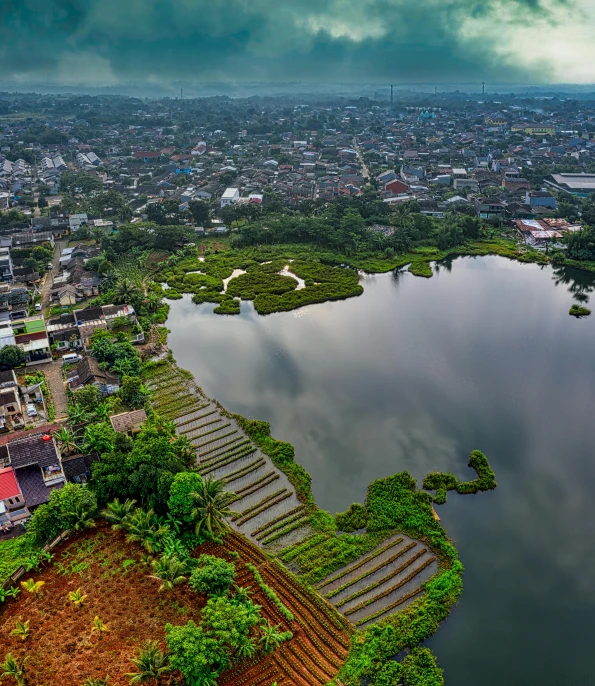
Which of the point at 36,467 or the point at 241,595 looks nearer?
the point at 241,595

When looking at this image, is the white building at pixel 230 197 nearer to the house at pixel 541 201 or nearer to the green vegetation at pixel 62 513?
the house at pixel 541 201

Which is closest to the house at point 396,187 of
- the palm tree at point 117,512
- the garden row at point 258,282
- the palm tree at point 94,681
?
the garden row at point 258,282

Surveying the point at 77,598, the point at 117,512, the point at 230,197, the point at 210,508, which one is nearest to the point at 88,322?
the point at 117,512

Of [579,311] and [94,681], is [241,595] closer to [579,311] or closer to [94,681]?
[94,681]

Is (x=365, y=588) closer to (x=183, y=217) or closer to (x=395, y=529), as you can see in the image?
(x=395, y=529)

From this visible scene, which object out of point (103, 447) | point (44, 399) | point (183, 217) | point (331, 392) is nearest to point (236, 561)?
point (103, 447)
